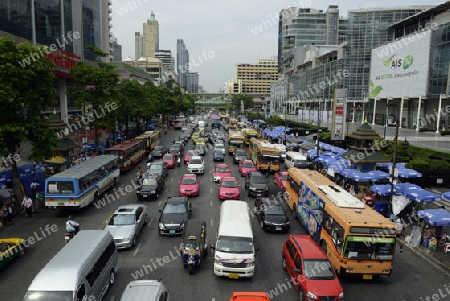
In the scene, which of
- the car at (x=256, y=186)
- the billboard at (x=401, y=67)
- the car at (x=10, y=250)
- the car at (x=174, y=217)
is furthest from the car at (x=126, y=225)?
the billboard at (x=401, y=67)

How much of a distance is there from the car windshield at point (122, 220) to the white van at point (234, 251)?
523 centimetres

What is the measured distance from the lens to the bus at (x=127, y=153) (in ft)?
116

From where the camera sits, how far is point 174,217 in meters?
19.1

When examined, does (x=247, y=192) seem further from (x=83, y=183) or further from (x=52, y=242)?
(x=52, y=242)

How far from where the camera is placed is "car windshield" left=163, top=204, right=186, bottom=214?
19.7 m

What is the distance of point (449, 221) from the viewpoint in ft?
55.7

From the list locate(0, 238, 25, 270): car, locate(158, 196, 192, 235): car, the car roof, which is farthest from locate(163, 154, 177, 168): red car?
the car roof

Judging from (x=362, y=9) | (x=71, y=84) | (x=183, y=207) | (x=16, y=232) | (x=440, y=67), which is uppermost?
(x=362, y=9)

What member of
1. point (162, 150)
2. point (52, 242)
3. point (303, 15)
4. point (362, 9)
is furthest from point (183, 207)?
point (303, 15)

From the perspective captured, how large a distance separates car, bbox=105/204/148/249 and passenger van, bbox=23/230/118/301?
2751mm

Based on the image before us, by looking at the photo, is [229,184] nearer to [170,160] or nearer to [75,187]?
[75,187]

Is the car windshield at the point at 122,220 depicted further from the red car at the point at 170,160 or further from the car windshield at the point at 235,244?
the red car at the point at 170,160

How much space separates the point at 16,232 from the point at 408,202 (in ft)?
75.9

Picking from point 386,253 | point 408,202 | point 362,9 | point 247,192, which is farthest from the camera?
point 362,9
